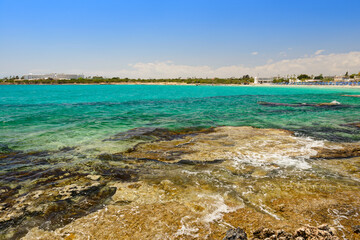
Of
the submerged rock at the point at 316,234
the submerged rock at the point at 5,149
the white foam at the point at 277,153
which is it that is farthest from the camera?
the submerged rock at the point at 5,149

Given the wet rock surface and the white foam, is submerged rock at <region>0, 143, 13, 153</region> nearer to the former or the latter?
the white foam

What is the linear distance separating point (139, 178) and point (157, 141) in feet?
19.2

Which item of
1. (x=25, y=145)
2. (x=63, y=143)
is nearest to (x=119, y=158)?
(x=63, y=143)

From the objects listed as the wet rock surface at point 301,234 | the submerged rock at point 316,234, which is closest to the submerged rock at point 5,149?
the wet rock surface at point 301,234

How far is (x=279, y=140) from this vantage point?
1339cm

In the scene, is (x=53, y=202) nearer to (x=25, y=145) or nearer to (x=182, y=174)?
(x=182, y=174)

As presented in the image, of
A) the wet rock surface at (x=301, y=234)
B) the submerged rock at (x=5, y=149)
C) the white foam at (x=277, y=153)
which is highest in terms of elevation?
the wet rock surface at (x=301, y=234)

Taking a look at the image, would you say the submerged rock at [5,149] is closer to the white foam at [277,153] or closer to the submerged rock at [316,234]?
the white foam at [277,153]

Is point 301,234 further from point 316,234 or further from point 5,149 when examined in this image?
point 5,149

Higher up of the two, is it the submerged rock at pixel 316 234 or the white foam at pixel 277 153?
the submerged rock at pixel 316 234

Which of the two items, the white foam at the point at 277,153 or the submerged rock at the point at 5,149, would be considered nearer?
the white foam at the point at 277,153

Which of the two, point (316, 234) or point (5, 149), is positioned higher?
point (316, 234)

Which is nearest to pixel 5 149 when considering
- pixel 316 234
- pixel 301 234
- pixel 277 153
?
pixel 301 234

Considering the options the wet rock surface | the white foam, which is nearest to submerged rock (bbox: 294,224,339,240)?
the wet rock surface
